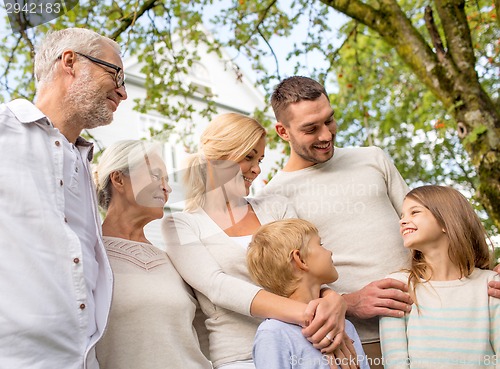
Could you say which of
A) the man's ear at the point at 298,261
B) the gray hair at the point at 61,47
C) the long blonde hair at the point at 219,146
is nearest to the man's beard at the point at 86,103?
the gray hair at the point at 61,47

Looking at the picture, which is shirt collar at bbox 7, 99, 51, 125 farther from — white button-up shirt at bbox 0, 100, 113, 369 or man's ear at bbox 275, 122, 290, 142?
man's ear at bbox 275, 122, 290, 142

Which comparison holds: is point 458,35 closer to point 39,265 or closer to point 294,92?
point 294,92

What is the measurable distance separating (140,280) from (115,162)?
562 mm

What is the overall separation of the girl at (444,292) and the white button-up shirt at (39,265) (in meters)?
1.14

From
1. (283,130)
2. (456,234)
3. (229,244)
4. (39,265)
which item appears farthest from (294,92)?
(39,265)

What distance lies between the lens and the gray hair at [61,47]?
7.54ft

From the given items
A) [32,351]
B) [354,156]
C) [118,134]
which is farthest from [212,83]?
[32,351]

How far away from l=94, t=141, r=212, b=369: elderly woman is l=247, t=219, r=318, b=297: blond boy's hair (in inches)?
11.7

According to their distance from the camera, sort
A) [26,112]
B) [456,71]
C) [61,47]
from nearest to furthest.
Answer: [26,112], [61,47], [456,71]

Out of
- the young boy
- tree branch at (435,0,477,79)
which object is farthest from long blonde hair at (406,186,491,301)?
tree branch at (435,0,477,79)

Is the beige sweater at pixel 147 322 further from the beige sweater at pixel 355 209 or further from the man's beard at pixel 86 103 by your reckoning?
the beige sweater at pixel 355 209

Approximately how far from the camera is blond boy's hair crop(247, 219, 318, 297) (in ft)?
7.38

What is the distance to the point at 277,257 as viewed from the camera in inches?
88.8

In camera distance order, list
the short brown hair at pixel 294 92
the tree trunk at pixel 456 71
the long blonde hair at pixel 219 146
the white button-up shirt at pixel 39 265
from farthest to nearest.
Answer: the tree trunk at pixel 456 71 → the short brown hair at pixel 294 92 → the long blonde hair at pixel 219 146 → the white button-up shirt at pixel 39 265
